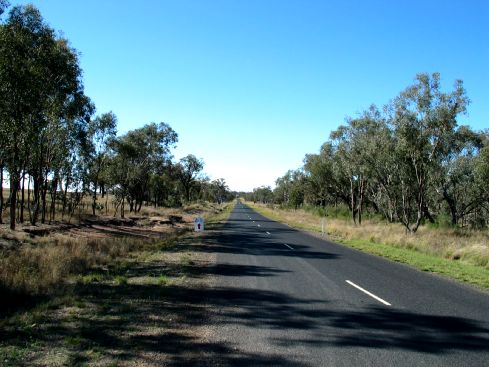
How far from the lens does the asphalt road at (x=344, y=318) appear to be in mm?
5746

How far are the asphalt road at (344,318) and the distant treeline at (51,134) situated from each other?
1116cm

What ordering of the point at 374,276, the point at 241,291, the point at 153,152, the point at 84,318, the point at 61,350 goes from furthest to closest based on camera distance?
1. the point at 153,152
2. the point at 374,276
3. the point at 241,291
4. the point at 84,318
5. the point at 61,350

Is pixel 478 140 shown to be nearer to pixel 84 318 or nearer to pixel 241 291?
pixel 241 291

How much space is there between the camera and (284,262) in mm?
15680

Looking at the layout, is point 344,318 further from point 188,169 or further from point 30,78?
point 188,169

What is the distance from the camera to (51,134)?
3216cm

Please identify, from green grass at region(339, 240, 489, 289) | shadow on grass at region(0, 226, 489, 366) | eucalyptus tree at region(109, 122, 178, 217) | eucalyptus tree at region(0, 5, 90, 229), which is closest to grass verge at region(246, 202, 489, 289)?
green grass at region(339, 240, 489, 289)

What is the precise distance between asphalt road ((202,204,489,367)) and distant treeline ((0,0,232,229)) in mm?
11165

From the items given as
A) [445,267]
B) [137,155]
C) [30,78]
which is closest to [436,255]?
[445,267]

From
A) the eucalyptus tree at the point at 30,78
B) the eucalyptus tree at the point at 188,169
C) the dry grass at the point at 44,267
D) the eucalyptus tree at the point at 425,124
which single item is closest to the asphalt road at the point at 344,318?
the dry grass at the point at 44,267

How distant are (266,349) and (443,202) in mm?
60056

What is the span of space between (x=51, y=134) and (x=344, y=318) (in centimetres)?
3010

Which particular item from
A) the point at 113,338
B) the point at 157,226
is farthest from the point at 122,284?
the point at 157,226

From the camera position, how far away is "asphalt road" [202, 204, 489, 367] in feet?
18.9
